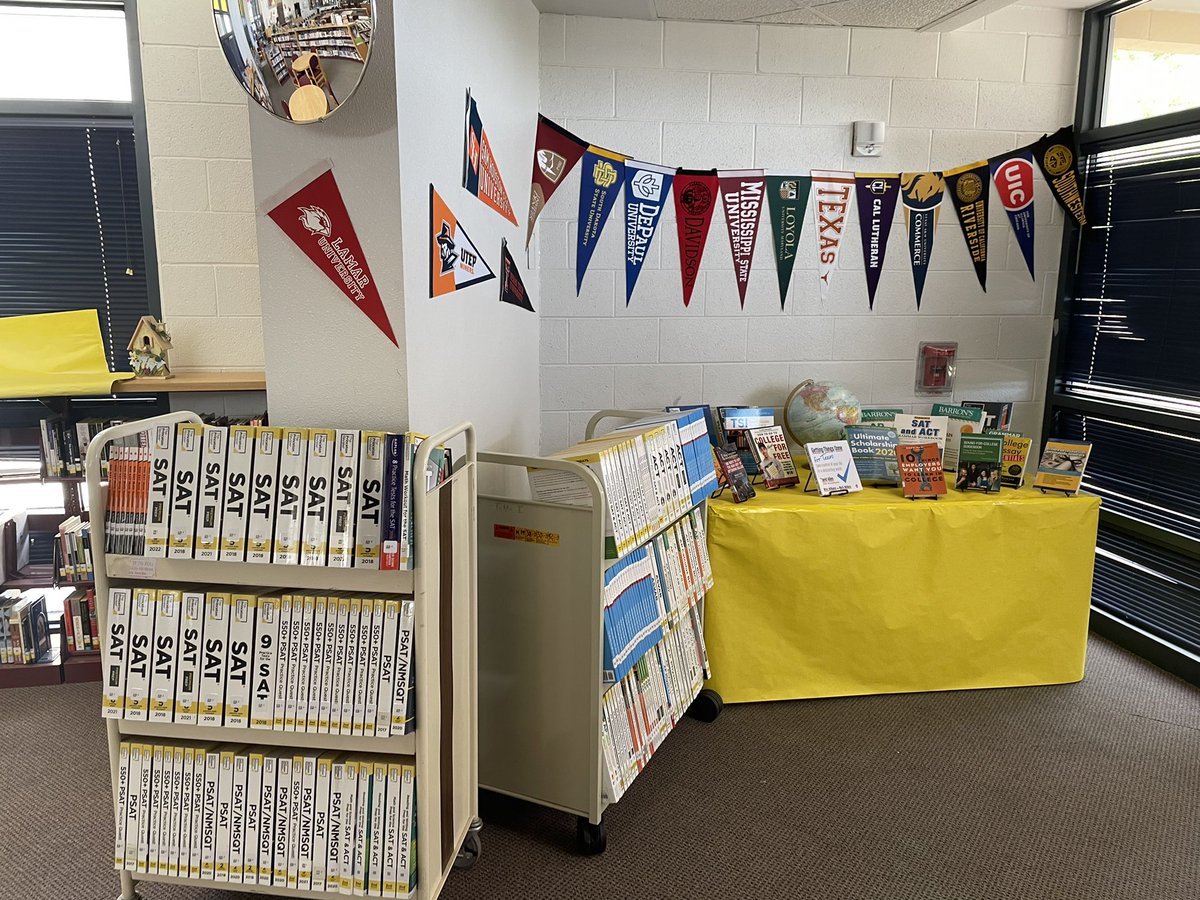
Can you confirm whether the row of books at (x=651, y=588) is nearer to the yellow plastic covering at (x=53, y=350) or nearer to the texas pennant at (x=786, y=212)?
the texas pennant at (x=786, y=212)

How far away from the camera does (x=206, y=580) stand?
161 centimetres

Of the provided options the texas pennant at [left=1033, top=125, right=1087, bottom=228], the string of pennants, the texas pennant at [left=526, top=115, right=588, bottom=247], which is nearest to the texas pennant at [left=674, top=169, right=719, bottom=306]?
the string of pennants

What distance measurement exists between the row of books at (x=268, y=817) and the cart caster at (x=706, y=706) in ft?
4.07

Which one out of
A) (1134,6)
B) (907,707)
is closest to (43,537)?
(907,707)

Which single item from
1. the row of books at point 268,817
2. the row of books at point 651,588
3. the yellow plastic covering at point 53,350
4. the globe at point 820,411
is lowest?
the row of books at point 268,817

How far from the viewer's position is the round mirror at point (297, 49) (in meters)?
Answer: 1.48

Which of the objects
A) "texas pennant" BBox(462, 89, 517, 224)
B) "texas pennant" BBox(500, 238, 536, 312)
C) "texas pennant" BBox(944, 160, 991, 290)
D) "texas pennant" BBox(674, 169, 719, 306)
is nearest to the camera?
"texas pennant" BBox(462, 89, 517, 224)

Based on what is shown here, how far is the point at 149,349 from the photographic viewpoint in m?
2.90

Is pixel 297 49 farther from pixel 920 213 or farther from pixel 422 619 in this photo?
A: pixel 920 213

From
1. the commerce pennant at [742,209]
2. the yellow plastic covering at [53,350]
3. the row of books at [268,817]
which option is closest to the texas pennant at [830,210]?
the commerce pennant at [742,209]

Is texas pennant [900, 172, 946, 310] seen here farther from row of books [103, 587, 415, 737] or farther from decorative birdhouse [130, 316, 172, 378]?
decorative birdhouse [130, 316, 172, 378]

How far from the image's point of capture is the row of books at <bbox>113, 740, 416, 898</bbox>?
164 centimetres

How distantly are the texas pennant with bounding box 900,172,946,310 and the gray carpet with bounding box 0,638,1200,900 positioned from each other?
1651 millimetres

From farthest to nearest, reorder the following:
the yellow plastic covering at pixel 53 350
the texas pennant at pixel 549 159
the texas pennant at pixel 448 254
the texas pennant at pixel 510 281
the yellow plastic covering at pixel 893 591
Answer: the texas pennant at pixel 549 159 → the yellow plastic covering at pixel 53 350 → the yellow plastic covering at pixel 893 591 → the texas pennant at pixel 510 281 → the texas pennant at pixel 448 254
